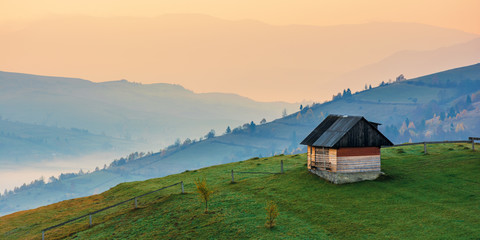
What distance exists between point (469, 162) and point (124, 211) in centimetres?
4345

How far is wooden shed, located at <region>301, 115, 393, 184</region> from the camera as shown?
52.7m

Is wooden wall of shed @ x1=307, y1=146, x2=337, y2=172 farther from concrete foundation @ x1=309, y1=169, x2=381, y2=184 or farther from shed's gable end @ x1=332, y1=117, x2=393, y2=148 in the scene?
shed's gable end @ x1=332, y1=117, x2=393, y2=148

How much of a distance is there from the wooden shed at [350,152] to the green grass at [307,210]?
4.82 feet

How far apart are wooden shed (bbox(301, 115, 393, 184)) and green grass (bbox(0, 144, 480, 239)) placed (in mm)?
1469

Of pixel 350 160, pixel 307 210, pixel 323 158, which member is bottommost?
pixel 307 210

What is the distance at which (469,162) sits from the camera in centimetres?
5653

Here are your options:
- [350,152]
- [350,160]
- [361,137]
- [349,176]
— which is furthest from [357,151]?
[349,176]

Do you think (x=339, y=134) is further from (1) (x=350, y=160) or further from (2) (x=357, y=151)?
(1) (x=350, y=160)

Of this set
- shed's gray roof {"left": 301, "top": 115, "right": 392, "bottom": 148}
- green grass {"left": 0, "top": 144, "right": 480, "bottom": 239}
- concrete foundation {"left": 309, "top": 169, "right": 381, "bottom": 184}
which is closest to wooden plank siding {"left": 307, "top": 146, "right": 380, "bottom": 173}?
concrete foundation {"left": 309, "top": 169, "right": 381, "bottom": 184}

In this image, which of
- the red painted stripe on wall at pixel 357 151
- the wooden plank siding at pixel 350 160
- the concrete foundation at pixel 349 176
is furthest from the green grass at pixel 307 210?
the red painted stripe on wall at pixel 357 151

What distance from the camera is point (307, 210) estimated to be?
43.1 metres

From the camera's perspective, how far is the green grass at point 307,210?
3744cm

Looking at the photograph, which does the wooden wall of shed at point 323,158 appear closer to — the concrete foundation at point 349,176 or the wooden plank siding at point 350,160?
the wooden plank siding at point 350,160

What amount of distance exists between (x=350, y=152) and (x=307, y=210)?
1302 centimetres
